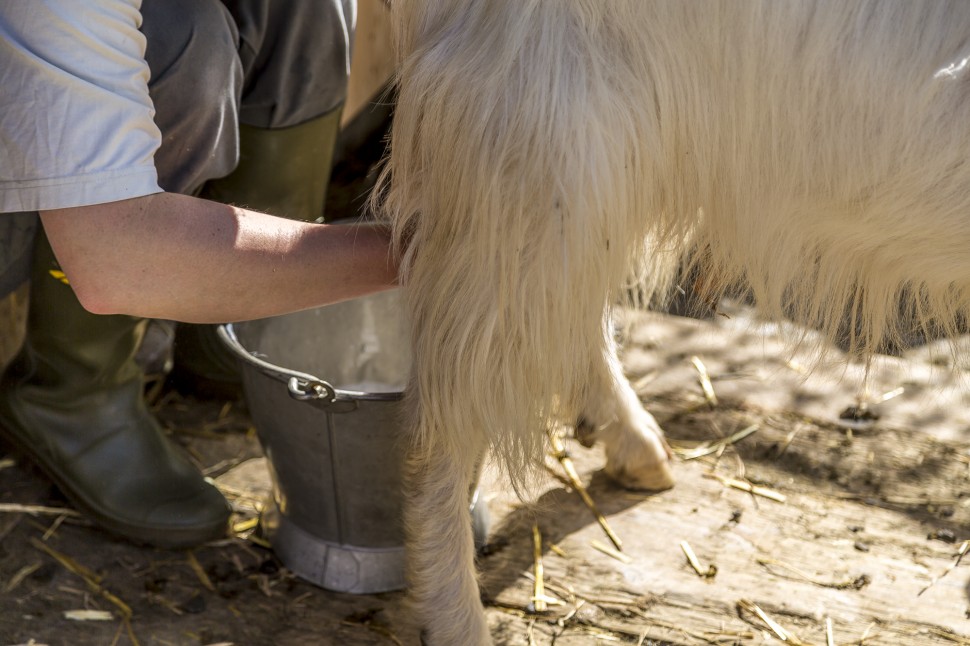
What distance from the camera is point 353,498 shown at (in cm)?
160

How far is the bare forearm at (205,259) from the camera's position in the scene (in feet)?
3.95

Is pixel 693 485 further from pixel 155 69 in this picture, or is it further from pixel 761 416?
pixel 155 69

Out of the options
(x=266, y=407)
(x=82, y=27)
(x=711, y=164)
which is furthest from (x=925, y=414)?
(x=82, y=27)

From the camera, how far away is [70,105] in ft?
3.71

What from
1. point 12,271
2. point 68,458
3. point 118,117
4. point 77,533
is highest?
point 118,117

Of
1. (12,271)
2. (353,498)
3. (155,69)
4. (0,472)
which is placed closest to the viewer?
(155,69)

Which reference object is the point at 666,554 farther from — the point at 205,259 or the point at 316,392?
the point at 205,259

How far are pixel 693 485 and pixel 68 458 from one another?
3.62ft

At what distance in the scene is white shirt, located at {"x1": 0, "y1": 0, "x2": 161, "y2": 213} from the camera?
112 centimetres

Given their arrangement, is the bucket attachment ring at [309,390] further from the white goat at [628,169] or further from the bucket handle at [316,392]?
the white goat at [628,169]

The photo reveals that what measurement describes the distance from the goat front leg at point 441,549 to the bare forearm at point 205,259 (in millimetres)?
251

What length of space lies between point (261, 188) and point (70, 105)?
2.65 ft

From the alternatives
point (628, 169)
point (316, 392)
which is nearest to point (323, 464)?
point (316, 392)

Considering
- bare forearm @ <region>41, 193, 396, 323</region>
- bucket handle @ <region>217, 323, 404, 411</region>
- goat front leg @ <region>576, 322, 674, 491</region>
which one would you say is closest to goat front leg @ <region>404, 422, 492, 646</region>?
bucket handle @ <region>217, 323, 404, 411</region>
